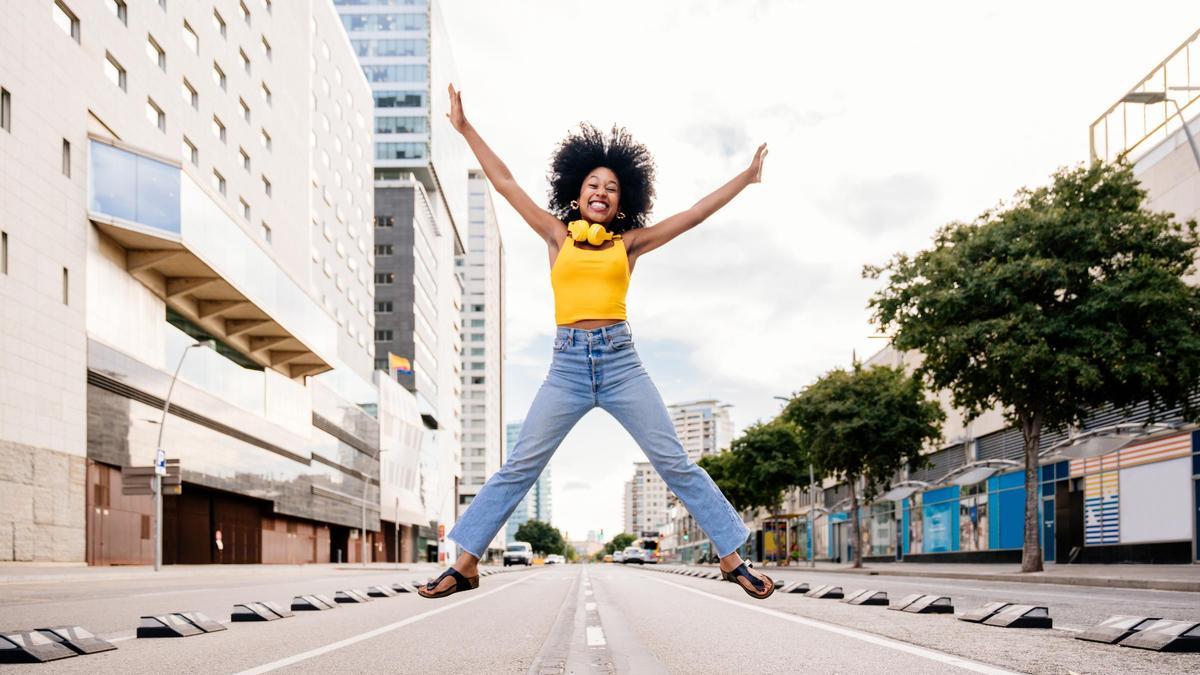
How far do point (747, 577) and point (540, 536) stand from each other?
17797 centimetres

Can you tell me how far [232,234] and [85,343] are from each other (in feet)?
36.0

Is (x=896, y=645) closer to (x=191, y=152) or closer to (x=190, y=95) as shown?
(x=191, y=152)

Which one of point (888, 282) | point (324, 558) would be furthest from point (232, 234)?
point (324, 558)

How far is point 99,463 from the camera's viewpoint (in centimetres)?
3148

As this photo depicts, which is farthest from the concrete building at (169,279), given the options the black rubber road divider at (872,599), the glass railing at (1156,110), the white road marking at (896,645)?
the glass railing at (1156,110)

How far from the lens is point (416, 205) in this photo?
9750 centimetres

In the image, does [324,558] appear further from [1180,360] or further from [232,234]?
[1180,360]

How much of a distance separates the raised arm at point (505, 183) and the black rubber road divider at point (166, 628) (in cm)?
413

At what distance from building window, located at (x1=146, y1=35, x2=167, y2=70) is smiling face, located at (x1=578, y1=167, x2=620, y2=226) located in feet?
121

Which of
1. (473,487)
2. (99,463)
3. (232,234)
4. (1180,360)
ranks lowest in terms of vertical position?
(473,487)

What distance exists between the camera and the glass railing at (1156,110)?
3012cm

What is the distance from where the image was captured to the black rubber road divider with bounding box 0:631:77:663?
5723 millimetres

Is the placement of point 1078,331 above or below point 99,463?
above

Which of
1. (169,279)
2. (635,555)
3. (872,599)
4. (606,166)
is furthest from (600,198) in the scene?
(635,555)
